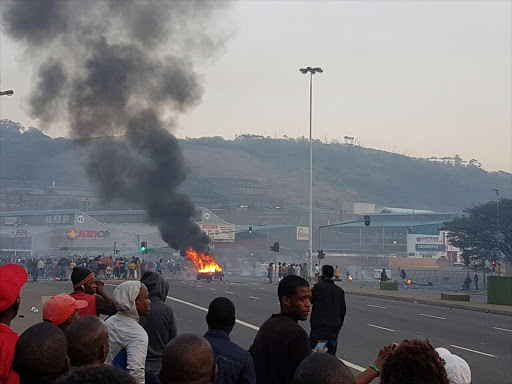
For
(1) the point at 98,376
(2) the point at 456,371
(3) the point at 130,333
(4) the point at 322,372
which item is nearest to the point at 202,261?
(3) the point at 130,333

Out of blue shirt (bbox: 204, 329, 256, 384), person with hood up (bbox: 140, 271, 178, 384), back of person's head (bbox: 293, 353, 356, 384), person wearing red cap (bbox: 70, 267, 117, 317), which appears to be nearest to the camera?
back of person's head (bbox: 293, 353, 356, 384)

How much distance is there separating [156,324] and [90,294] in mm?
1096

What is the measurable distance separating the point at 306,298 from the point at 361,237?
153m

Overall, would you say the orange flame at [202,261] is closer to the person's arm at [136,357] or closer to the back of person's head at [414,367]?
the person's arm at [136,357]

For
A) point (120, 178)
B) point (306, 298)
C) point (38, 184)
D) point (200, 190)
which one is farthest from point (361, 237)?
point (306, 298)

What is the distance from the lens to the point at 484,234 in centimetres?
8056

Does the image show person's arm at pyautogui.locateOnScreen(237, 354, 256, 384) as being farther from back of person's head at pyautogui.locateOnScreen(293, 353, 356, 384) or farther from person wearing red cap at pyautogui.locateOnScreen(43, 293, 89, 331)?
back of person's head at pyautogui.locateOnScreen(293, 353, 356, 384)

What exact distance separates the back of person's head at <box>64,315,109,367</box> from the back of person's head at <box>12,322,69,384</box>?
0.48 meters

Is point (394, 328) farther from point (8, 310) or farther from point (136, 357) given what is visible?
point (8, 310)

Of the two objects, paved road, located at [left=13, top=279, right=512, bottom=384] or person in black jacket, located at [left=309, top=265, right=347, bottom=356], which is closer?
person in black jacket, located at [left=309, top=265, right=347, bottom=356]

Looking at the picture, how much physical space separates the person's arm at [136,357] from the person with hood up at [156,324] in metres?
0.63

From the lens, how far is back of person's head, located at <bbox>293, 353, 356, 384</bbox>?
2.98 meters

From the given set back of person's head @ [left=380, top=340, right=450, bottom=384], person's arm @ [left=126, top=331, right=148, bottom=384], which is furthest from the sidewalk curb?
back of person's head @ [left=380, top=340, right=450, bottom=384]

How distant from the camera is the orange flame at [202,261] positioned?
63906 mm
